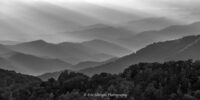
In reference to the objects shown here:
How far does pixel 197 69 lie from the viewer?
10288 centimetres

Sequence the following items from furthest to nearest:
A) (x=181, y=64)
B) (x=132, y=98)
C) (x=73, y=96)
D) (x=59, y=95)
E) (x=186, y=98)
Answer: (x=181, y=64), (x=59, y=95), (x=73, y=96), (x=132, y=98), (x=186, y=98)

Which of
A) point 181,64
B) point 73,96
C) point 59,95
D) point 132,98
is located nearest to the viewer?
point 132,98

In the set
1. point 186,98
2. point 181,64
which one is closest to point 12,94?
point 181,64

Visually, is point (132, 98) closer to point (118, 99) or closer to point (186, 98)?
point (118, 99)

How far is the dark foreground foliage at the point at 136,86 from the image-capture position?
289 ft

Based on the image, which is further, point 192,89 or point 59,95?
point 59,95

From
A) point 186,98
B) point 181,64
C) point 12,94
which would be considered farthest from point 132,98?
point 12,94

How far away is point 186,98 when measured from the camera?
80750 millimetres

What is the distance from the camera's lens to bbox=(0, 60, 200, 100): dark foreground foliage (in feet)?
289

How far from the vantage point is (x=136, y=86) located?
96500 millimetres

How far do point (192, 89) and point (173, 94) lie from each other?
5.84 metres

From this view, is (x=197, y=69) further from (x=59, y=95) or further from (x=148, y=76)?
(x=59, y=95)

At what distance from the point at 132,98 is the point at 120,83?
1717 centimetres

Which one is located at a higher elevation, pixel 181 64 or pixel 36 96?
pixel 181 64
